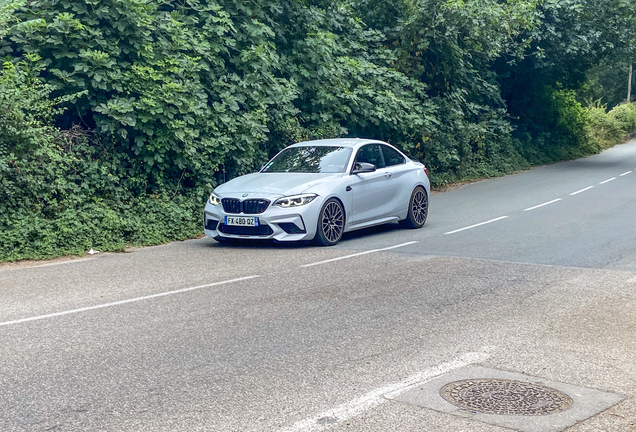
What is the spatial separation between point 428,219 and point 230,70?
509 centimetres

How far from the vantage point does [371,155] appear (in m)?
13.8

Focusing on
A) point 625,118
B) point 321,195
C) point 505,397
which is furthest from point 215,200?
point 625,118

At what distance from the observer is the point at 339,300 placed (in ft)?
26.9

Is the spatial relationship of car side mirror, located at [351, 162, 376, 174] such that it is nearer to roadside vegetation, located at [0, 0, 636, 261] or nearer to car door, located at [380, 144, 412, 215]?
car door, located at [380, 144, 412, 215]

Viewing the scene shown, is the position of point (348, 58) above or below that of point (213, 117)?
above

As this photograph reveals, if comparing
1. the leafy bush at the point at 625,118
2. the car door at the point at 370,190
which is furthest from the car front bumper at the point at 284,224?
the leafy bush at the point at 625,118

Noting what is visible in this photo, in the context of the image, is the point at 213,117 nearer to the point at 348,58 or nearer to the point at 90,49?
the point at 90,49

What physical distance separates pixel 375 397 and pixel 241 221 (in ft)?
23.1

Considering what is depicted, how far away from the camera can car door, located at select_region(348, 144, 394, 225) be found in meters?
12.9

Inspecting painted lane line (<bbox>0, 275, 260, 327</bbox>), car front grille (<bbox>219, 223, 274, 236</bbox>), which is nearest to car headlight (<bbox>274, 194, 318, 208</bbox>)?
car front grille (<bbox>219, 223, 274, 236</bbox>)

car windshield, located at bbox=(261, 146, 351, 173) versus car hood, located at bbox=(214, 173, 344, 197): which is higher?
car windshield, located at bbox=(261, 146, 351, 173)

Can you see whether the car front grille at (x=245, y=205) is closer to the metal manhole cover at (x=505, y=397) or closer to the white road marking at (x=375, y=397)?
the white road marking at (x=375, y=397)

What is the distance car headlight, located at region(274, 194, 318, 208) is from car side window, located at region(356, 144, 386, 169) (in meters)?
1.79

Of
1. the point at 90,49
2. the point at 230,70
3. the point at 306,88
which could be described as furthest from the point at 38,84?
the point at 306,88
